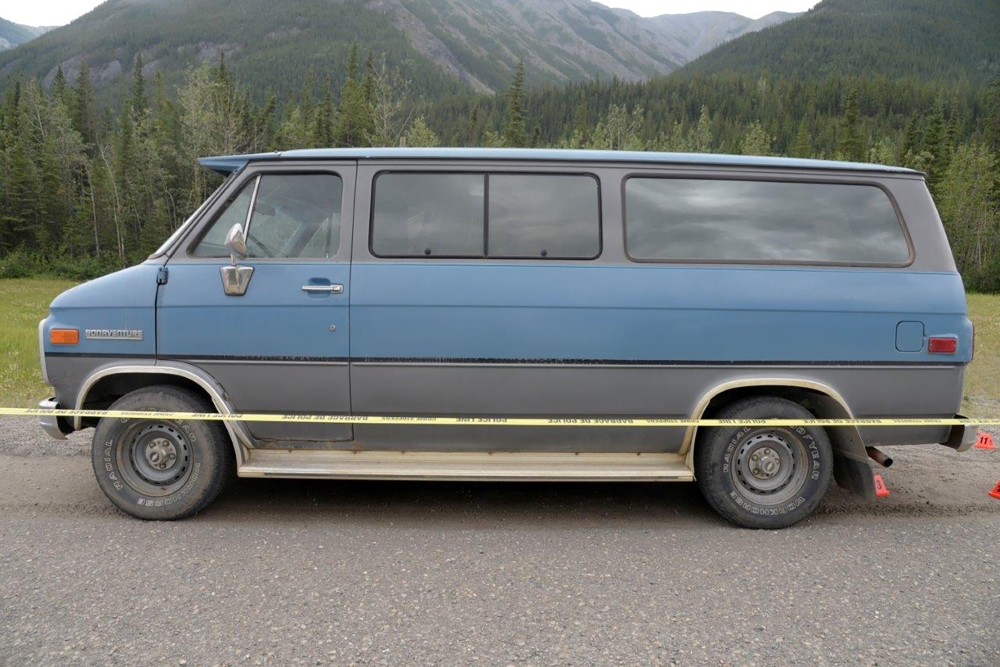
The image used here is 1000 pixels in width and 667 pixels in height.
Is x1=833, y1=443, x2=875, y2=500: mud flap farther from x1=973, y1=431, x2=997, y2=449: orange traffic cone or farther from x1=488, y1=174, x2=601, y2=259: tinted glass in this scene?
x1=488, y1=174, x2=601, y2=259: tinted glass

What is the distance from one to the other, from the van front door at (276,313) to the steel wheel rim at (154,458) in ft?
1.60

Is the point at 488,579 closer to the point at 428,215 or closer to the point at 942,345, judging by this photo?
the point at 428,215

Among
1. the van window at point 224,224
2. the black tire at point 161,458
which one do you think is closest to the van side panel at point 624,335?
the van window at point 224,224

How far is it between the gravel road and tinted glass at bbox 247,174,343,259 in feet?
5.97

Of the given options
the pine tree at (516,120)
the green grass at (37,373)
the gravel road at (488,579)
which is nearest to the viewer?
the gravel road at (488,579)

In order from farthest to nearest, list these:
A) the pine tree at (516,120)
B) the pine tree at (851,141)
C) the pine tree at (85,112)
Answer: the pine tree at (85,112) → the pine tree at (851,141) → the pine tree at (516,120)

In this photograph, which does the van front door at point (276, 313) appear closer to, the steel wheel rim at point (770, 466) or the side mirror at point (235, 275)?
the side mirror at point (235, 275)

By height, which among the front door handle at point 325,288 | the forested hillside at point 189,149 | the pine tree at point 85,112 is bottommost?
the front door handle at point 325,288

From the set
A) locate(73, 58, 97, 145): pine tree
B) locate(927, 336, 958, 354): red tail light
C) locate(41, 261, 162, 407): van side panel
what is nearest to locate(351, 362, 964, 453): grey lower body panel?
locate(927, 336, 958, 354): red tail light

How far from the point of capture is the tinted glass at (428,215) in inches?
182

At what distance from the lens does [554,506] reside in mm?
5098

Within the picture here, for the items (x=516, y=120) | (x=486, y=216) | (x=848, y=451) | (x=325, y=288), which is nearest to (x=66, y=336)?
(x=325, y=288)

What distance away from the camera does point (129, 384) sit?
15.9ft

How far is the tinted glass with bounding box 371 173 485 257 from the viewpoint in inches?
182
